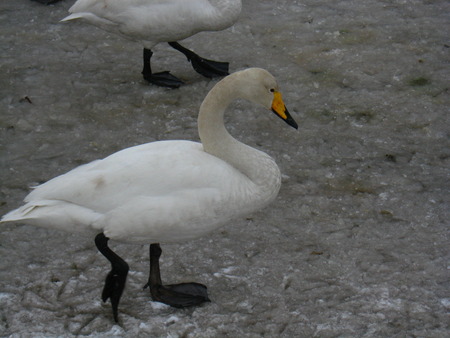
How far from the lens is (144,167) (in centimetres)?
369

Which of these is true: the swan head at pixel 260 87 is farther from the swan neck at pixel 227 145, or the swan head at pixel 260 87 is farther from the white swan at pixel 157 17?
the white swan at pixel 157 17

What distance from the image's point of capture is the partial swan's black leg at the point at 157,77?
242 inches

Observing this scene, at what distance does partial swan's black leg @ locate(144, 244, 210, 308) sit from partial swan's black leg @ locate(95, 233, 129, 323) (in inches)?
9.4

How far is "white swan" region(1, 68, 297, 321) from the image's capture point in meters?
3.61

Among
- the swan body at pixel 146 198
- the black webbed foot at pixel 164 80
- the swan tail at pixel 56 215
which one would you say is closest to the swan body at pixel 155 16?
the black webbed foot at pixel 164 80

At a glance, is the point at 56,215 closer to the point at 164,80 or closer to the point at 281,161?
the point at 281,161

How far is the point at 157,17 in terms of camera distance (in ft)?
19.1

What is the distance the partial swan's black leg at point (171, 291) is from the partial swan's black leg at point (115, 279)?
0.78ft

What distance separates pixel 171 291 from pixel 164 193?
567 millimetres

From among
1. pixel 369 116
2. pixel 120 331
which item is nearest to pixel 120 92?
pixel 369 116

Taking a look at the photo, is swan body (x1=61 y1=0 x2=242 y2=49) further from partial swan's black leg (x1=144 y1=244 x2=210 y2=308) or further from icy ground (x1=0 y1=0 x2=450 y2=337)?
partial swan's black leg (x1=144 y1=244 x2=210 y2=308)

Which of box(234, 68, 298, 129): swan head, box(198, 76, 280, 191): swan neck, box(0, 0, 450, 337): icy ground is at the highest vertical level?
box(234, 68, 298, 129): swan head

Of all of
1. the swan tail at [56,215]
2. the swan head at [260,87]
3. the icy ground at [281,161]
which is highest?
the swan head at [260,87]

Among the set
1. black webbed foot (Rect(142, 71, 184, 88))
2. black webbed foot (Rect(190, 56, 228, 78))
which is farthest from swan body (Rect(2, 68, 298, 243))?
black webbed foot (Rect(190, 56, 228, 78))
